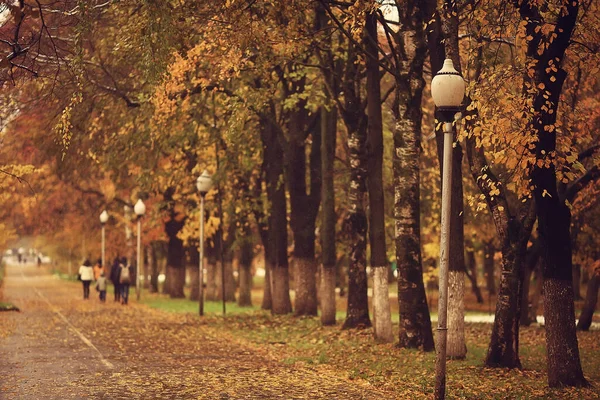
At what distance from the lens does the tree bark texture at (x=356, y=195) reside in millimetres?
23453

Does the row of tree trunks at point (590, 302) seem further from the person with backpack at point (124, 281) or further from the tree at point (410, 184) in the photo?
the person with backpack at point (124, 281)

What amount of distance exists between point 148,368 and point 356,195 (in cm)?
863

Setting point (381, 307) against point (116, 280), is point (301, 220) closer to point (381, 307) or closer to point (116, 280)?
point (381, 307)

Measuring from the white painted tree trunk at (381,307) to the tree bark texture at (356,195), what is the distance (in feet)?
9.37

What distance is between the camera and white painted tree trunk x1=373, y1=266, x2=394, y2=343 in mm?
21156

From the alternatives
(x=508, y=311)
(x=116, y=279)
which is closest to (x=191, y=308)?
(x=116, y=279)

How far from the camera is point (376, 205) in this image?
21734 mm

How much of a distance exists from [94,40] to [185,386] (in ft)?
45.1

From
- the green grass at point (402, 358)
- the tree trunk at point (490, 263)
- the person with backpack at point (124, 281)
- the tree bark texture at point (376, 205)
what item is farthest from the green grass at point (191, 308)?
the tree bark texture at point (376, 205)

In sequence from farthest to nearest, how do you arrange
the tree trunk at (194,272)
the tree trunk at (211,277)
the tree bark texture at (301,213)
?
the tree trunk at (211,277) < the tree trunk at (194,272) < the tree bark texture at (301,213)

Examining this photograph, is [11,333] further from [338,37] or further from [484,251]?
[484,251]

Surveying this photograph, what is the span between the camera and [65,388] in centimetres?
1404

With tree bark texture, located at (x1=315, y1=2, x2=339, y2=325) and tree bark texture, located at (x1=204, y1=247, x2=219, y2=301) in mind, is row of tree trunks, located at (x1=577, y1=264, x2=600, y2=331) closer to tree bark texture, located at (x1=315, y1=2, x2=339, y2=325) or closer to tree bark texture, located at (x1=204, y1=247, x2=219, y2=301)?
tree bark texture, located at (x1=315, y1=2, x2=339, y2=325)

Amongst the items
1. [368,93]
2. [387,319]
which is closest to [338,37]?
[368,93]
